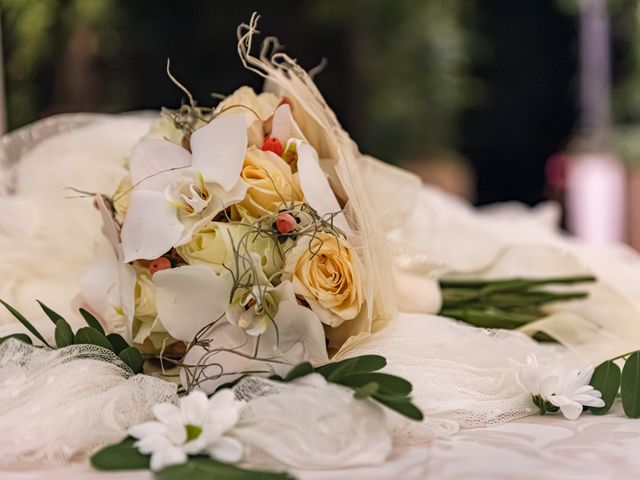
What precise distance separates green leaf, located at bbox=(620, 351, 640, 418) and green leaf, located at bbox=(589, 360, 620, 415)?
1 cm

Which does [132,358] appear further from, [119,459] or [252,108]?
[252,108]

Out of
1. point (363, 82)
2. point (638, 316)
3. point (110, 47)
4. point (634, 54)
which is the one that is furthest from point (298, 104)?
point (634, 54)

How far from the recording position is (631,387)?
0.94 m

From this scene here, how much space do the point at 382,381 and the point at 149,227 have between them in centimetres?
29

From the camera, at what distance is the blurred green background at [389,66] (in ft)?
9.21

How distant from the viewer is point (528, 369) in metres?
0.94

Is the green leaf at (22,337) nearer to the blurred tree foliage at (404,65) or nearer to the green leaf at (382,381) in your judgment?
the green leaf at (382,381)

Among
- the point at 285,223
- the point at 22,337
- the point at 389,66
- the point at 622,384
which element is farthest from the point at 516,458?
the point at 389,66

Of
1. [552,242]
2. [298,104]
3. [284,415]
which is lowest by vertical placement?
[552,242]

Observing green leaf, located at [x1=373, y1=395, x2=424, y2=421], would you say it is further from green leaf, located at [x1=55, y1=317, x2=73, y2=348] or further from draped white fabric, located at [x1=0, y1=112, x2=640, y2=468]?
green leaf, located at [x1=55, y1=317, x2=73, y2=348]

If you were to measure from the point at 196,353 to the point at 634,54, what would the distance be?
3987 mm

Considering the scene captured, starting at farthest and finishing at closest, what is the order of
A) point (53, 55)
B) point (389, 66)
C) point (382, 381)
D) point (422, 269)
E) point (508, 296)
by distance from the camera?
point (389, 66), point (53, 55), point (508, 296), point (422, 269), point (382, 381)

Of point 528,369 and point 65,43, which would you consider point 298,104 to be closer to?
point 528,369

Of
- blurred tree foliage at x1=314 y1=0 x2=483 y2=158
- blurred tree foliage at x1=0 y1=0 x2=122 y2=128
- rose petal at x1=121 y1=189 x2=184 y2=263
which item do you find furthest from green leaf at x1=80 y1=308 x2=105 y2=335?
blurred tree foliage at x1=314 y1=0 x2=483 y2=158
